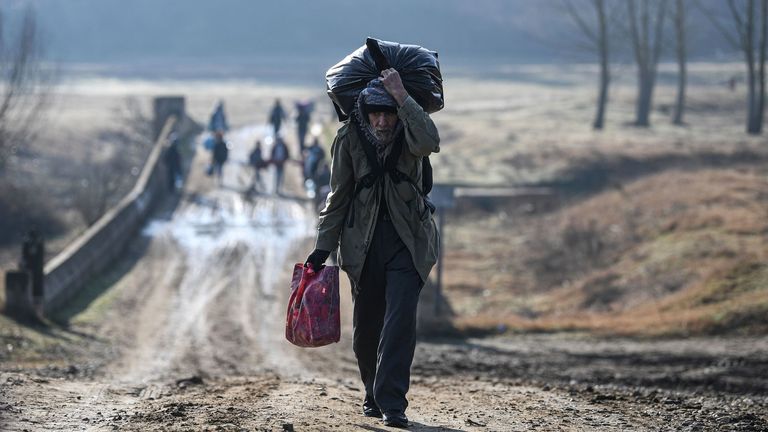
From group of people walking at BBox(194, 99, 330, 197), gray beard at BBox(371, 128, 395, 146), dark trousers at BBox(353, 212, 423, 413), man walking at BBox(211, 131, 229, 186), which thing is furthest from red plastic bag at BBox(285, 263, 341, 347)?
man walking at BBox(211, 131, 229, 186)

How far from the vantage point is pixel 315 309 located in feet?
25.3

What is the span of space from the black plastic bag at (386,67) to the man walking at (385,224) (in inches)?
6.2

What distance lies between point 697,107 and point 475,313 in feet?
142

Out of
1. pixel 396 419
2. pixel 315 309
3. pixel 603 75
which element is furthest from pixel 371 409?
pixel 603 75

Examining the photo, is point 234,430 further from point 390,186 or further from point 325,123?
point 325,123

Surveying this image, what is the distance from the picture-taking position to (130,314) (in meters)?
20.2

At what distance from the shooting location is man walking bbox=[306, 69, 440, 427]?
296 inches

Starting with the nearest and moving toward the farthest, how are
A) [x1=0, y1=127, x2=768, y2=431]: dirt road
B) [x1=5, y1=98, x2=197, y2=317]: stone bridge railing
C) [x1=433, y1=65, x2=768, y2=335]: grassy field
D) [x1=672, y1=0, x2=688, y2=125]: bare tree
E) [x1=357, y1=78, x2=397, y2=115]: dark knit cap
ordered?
[x1=357, y1=78, x2=397, y2=115]: dark knit cap
[x1=0, y1=127, x2=768, y2=431]: dirt road
[x1=5, y1=98, x2=197, y2=317]: stone bridge railing
[x1=433, y1=65, x2=768, y2=335]: grassy field
[x1=672, y1=0, x2=688, y2=125]: bare tree

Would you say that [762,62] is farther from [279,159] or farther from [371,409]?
[371,409]

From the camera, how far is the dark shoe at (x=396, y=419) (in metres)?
7.60

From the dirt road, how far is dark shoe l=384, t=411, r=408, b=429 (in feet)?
0.37

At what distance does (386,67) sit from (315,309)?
1549mm

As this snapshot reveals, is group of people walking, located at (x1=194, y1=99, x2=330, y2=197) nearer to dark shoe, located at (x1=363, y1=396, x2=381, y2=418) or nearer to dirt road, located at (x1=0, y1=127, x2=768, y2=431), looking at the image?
dirt road, located at (x1=0, y1=127, x2=768, y2=431)

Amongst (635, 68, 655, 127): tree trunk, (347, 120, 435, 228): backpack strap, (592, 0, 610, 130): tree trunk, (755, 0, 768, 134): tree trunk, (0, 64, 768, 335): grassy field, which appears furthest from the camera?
(635, 68, 655, 127): tree trunk
